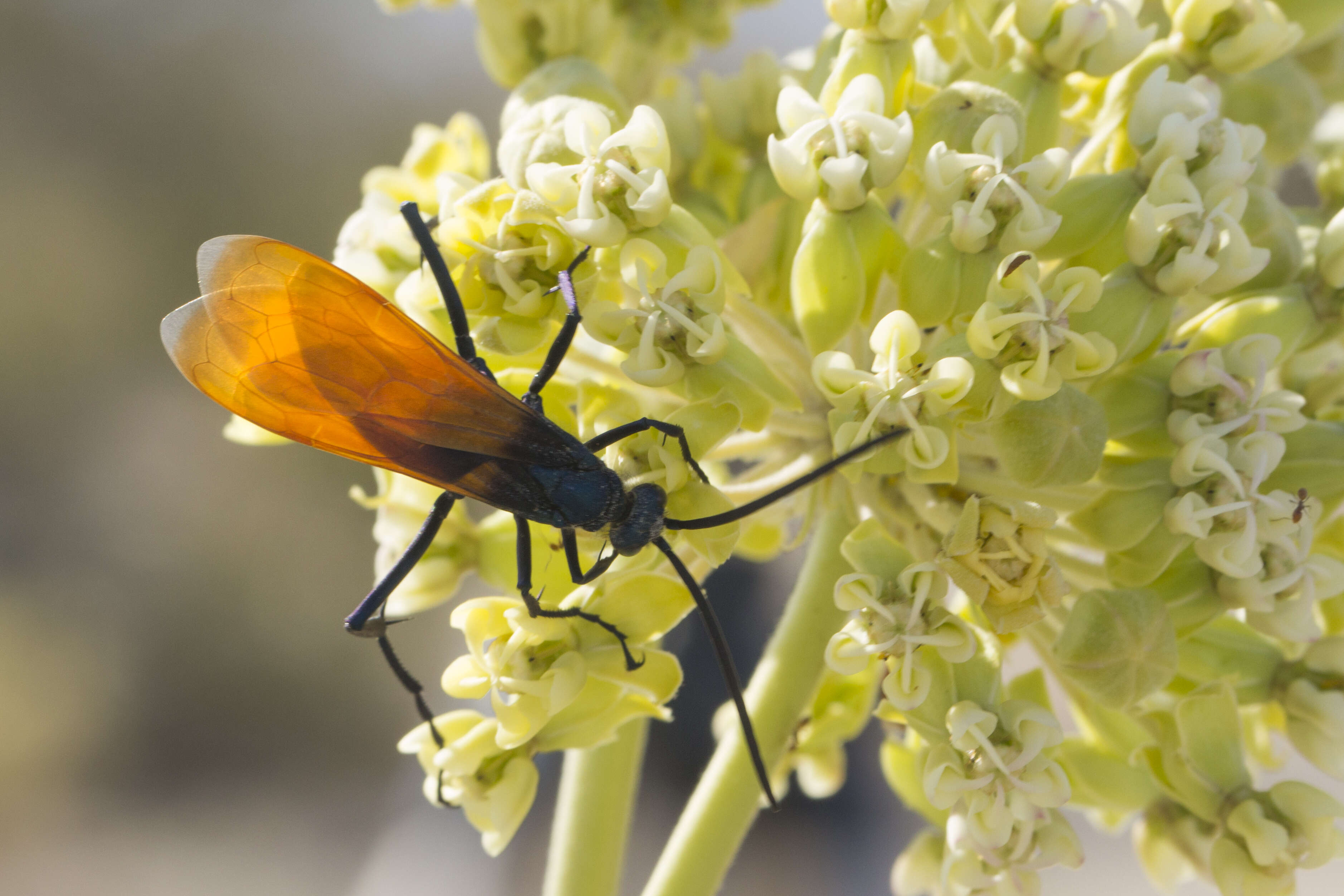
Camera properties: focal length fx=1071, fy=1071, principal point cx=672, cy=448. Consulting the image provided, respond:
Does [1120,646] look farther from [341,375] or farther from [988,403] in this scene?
[341,375]

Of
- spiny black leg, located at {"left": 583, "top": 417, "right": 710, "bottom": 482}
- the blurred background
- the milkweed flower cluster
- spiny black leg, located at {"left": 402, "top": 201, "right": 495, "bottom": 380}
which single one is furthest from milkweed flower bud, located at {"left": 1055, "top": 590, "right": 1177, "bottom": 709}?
the blurred background

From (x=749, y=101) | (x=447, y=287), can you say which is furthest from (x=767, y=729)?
(x=749, y=101)

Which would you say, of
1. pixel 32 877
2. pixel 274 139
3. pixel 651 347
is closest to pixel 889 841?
pixel 651 347

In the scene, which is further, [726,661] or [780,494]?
[726,661]

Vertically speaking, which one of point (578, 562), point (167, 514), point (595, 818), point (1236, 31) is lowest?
point (167, 514)

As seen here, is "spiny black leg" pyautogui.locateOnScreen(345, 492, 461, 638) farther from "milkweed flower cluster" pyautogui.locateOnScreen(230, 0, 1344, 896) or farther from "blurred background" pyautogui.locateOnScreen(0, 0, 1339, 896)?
"blurred background" pyautogui.locateOnScreen(0, 0, 1339, 896)
